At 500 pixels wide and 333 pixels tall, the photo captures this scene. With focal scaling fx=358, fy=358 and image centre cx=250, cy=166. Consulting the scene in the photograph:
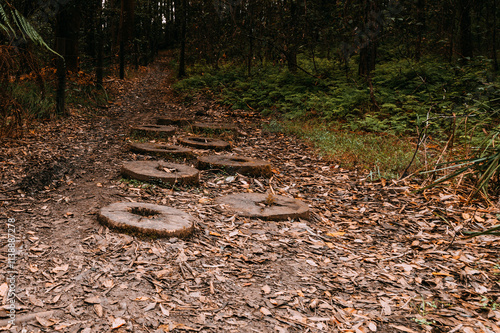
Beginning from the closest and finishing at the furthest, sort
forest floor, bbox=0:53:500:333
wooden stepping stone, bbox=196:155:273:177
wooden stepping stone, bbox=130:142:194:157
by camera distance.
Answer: forest floor, bbox=0:53:500:333 → wooden stepping stone, bbox=196:155:273:177 → wooden stepping stone, bbox=130:142:194:157

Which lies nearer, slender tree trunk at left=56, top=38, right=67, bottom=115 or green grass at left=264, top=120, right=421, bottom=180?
green grass at left=264, top=120, right=421, bottom=180

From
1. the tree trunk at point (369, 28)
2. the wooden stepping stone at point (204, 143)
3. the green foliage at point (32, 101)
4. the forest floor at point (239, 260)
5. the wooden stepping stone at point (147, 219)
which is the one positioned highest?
the tree trunk at point (369, 28)

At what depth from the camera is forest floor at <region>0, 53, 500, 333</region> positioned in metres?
2.24

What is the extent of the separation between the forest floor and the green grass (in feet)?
1.44

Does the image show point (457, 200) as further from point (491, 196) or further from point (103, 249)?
point (103, 249)

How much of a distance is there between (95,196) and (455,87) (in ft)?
26.8

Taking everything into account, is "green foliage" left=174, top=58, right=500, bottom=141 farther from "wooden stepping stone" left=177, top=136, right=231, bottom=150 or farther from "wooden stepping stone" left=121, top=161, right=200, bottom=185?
"wooden stepping stone" left=121, top=161, right=200, bottom=185

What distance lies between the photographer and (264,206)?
3996 millimetres

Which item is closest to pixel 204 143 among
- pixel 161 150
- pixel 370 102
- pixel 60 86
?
pixel 161 150

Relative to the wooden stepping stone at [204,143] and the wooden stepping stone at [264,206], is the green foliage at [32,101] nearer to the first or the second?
the wooden stepping stone at [204,143]

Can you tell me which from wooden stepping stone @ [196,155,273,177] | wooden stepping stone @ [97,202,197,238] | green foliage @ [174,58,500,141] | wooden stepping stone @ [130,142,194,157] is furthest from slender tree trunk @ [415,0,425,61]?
wooden stepping stone @ [97,202,197,238]

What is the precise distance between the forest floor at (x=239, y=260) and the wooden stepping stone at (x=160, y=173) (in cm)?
11

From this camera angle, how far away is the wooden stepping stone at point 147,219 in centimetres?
300

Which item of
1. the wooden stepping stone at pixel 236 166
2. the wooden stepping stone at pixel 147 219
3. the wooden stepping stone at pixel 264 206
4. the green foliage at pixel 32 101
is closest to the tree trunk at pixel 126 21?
the green foliage at pixel 32 101
